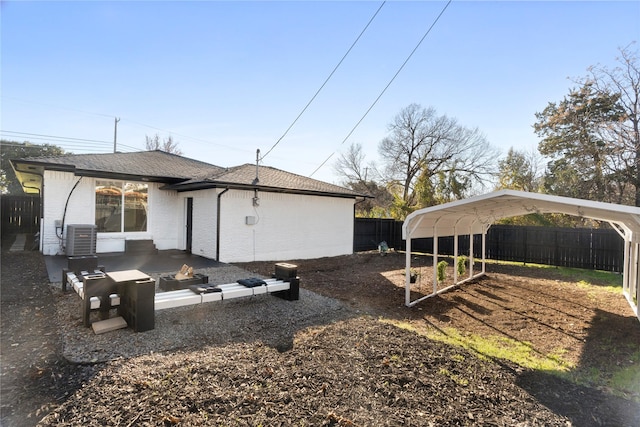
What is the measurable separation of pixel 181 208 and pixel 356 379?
11250mm

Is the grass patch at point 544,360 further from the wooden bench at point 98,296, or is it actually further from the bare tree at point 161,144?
the bare tree at point 161,144

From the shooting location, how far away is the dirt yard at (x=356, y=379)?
2.63 meters

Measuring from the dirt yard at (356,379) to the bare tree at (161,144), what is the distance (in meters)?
30.8

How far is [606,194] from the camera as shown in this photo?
15.7 meters

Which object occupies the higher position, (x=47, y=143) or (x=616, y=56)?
(x=616, y=56)

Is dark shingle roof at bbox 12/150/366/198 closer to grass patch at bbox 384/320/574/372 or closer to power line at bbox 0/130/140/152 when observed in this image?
grass patch at bbox 384/320/574/372

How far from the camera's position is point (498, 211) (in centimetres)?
860

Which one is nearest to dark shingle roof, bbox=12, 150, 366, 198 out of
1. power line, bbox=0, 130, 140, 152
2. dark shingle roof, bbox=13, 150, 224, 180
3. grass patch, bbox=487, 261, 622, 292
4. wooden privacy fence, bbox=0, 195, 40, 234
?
A: dark shingle roof, bbox=13, 150, 224, 180

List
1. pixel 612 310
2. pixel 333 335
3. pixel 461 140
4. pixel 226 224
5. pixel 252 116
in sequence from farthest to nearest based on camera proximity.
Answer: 1. pixel 461 140
2. pixel 252 116
3. pixel 226 224
4. pixel 612 310
5. pixel 333 335

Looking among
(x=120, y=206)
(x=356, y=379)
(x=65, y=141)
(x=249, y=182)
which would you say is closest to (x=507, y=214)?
(x=356, y=379)

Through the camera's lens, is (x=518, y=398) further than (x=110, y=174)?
Answer: No

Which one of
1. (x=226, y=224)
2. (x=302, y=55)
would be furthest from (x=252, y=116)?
(x=226, y=224)

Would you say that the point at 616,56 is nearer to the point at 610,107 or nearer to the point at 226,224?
the point at 610,107

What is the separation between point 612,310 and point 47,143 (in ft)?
112
